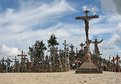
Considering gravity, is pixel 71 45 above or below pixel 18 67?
above

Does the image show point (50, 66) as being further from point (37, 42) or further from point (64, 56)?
point (37, 42)

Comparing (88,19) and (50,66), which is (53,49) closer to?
(50,66)

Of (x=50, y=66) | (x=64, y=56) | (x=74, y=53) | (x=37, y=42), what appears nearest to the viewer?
(x=50, y=66)

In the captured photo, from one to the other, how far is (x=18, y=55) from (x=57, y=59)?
7.96 meters

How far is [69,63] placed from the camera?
6762 centimetres

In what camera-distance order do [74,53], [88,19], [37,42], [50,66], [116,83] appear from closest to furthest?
[116,83] → [88,19] → [50,66] → [74,53] → [37,42]

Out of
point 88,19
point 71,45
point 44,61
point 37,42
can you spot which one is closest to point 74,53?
point 71,45

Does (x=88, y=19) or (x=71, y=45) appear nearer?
(x=88, y=19)

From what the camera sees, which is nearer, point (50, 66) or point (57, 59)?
point (50, 66)

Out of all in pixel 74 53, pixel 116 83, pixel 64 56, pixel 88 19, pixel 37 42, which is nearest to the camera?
pixel 116 83

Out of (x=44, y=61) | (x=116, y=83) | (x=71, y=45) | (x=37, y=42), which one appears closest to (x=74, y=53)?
(x=71, y=45)

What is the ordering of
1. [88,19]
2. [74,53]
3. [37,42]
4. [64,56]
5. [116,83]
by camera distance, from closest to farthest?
[116,83] → [88,19] → [64,56] → [74,53] → [37,42]

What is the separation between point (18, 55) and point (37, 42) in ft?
40.9

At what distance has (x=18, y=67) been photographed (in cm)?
6519
